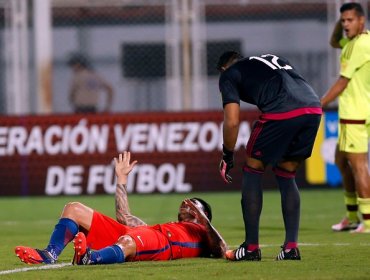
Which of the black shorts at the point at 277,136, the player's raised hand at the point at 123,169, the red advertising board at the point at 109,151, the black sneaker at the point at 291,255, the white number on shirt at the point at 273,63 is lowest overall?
the red advertising board at the point at 109,151

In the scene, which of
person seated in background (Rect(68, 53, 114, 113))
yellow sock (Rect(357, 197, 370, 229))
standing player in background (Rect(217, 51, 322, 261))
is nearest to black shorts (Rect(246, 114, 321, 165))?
standing player in background (Rect(217, 51, 322, 261))

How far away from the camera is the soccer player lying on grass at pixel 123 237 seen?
29.5ft

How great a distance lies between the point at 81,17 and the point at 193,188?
388cm

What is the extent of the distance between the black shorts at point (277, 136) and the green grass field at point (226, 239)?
2.74ft

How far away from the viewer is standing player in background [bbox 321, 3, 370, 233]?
1223 centimetres

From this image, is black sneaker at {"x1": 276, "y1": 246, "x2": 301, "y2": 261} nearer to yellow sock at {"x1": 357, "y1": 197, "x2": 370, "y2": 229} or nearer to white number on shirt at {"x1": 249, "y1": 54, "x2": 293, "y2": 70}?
white number on shirt at {"x1": 249, "y1": 54, "x2": 293, "y2": 70}

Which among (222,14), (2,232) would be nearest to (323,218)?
(2,232)

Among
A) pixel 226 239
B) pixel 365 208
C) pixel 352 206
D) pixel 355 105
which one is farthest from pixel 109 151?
pixel 226 239

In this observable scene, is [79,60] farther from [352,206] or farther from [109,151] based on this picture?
[352,206]

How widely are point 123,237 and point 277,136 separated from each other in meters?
1.42

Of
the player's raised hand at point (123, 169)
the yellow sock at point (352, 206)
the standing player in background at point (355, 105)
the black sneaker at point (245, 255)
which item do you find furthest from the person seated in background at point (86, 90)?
the black sneaker at point (245, 255)

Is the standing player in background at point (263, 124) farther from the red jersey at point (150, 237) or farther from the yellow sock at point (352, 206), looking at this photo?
the yellow sock at point (352, 206)

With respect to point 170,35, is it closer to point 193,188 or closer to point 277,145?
point 193,188

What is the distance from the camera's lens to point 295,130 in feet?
30.7
